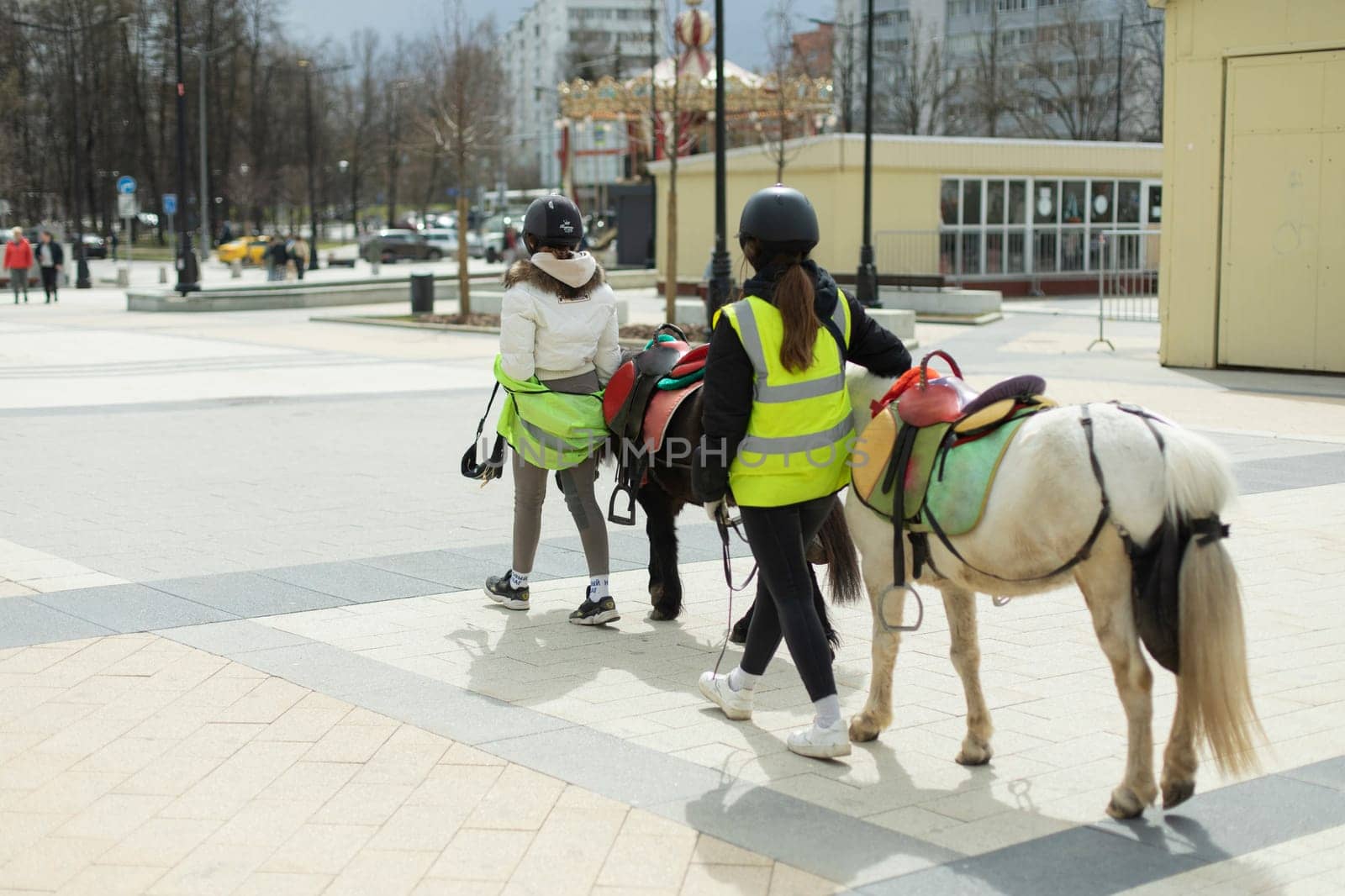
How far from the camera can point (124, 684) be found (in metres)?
5.80

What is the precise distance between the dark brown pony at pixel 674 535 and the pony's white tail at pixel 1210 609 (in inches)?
73.3

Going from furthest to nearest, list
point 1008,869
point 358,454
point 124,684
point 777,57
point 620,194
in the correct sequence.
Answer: point 777,57
point 620,194
point 358,454
point 124,684
point 1008,869

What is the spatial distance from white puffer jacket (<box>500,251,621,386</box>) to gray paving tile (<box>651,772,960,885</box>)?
8.25ft

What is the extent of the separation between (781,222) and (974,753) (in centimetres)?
180

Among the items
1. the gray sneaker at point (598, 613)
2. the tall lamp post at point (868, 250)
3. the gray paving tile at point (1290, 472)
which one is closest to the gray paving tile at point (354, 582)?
the gray sneaker at point (598, 613)

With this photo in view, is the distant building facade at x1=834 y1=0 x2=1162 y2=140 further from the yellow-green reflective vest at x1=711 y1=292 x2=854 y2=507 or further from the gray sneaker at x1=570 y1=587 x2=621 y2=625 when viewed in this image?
the yellow-green reflective vest at x1=711 y1=292 x2=854 y2=507

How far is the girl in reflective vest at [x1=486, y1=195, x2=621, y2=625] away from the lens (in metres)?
6.62

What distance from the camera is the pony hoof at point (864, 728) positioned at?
5.13 meters

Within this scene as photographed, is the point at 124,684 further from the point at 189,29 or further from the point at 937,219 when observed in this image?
the point at 189,29

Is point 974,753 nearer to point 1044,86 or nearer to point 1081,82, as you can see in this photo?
point 1081,82

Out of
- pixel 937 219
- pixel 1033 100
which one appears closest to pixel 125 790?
pixel 937 219

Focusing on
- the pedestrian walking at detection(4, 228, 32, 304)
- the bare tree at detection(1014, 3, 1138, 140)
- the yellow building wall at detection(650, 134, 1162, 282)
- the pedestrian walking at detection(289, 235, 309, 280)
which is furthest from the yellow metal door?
the bare tree at detection(1014, 3, 1138, 140)

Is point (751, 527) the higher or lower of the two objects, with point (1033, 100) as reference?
lower

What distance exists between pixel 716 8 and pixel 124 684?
15.5 m
